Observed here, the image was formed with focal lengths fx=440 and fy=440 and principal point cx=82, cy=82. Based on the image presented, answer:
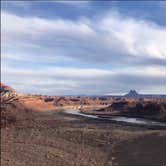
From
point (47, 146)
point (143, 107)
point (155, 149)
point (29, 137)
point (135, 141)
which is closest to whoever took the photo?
point (155, 149)

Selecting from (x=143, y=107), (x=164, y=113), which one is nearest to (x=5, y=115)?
(x=164, y=113)

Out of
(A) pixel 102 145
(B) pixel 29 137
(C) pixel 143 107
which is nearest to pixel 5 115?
(B) pixel 29 137

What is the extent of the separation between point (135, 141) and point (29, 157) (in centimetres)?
943

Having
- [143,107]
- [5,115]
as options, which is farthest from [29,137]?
[143,107]

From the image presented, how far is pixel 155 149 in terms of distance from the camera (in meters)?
23.9

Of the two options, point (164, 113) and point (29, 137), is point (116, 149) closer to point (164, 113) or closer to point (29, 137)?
point (29, 137)

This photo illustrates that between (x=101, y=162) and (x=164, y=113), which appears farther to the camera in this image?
(x=164, y=113)

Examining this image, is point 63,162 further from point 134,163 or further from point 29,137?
point 29,137

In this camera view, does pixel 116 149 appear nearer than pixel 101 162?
No

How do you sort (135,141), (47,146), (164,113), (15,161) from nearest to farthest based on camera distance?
(15,161), (47,146), (135,141), (164,113)

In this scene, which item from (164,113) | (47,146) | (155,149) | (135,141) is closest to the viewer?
(155,149)

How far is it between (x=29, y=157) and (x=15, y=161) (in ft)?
4.56

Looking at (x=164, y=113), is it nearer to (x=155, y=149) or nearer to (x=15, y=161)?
(x=155, y=149)

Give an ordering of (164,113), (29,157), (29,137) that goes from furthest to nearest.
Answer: (164,113), (29,137), (29,157)
